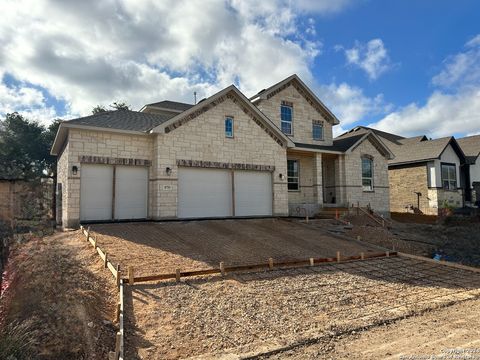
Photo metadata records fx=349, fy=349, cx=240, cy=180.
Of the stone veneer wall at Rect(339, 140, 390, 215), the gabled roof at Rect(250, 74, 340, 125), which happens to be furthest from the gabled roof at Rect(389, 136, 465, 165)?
the gabled roof at Rect(250, 74, 340, 125)

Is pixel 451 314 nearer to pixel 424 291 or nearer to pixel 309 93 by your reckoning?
pixel 424 291

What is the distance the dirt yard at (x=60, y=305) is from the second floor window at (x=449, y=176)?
27931mm

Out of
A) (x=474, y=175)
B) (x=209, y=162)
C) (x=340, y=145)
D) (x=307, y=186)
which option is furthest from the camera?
(x=474, y=175)

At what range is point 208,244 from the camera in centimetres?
1302

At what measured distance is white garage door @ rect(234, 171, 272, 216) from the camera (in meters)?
19.5

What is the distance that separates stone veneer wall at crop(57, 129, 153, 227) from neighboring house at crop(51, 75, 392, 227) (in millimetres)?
43

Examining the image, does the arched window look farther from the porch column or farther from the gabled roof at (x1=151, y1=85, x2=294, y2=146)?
the gabled roof at (x1=151, y1=85, x2=294, y2=146)

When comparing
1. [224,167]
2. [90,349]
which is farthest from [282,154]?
[90,349]

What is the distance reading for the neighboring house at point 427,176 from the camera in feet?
92.0

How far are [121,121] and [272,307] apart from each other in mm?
13575

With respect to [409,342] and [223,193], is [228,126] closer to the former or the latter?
[223,193]

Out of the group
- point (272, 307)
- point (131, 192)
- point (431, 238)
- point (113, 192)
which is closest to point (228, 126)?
point (131, 192)

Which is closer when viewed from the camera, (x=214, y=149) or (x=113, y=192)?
(x=113, y=192)

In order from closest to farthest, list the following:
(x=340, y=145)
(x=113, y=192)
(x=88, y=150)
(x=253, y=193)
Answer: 1. (x=88, y=150)
2. (x=113, y=192)
3. (x=253, y=193)
4. (x=340, y=145)
